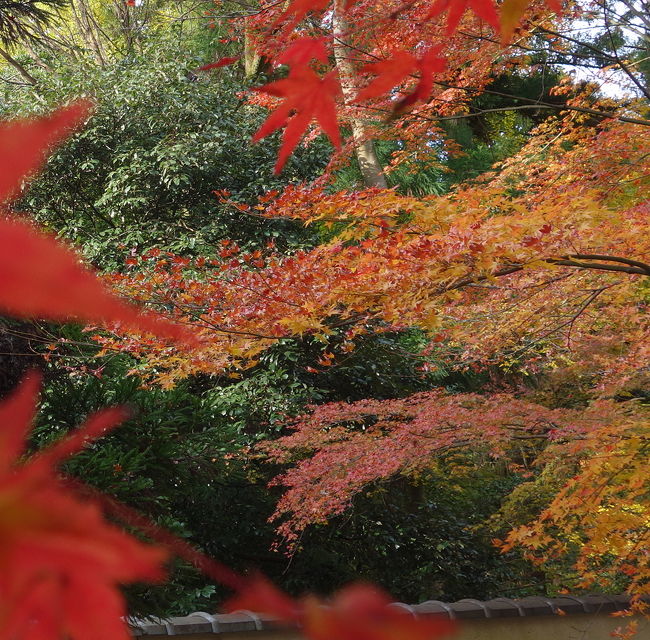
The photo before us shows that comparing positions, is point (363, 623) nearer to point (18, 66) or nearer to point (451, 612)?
point (451, 612)

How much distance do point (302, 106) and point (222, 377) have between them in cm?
668

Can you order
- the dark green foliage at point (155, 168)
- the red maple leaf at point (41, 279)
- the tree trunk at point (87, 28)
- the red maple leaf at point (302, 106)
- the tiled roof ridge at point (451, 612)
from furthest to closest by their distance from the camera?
the tree trunk at point (87, 28) < the dark green foliage at point (155, 168) < the tiled roof ridge at point (451, 612) < the red maple leaf at point (302, 106) < the red maple leaf at point (41, 279)

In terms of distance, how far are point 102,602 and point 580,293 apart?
493 cm

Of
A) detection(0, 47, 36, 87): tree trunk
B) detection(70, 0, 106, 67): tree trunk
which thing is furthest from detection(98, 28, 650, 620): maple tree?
detection(70, 0, 106, 67): tree trunk

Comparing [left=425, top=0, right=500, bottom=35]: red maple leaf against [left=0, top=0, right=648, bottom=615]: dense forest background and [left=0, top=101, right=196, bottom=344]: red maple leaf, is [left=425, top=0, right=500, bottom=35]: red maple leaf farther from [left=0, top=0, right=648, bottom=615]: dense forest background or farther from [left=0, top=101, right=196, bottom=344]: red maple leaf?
[left=0, top=0, right=648, bottom=615]: dense forest background

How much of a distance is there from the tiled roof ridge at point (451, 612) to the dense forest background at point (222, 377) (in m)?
0.16

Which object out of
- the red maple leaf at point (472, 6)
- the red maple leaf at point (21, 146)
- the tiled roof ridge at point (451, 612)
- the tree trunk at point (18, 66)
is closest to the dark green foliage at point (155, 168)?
the tree trunk at point (18, 66)

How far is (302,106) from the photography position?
0.95m

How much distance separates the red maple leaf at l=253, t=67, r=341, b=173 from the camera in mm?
855

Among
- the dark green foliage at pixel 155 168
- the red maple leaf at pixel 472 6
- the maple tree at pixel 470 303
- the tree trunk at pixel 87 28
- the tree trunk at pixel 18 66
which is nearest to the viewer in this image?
the red maple leaf at pixel 472 6

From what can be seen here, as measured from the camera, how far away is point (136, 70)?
8.73 metres

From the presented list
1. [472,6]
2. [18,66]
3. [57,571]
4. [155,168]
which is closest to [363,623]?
[57,571]

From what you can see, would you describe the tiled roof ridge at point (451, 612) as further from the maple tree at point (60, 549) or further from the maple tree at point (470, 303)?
the maple tree at point (60, 549)

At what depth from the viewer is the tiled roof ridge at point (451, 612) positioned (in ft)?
12.1
